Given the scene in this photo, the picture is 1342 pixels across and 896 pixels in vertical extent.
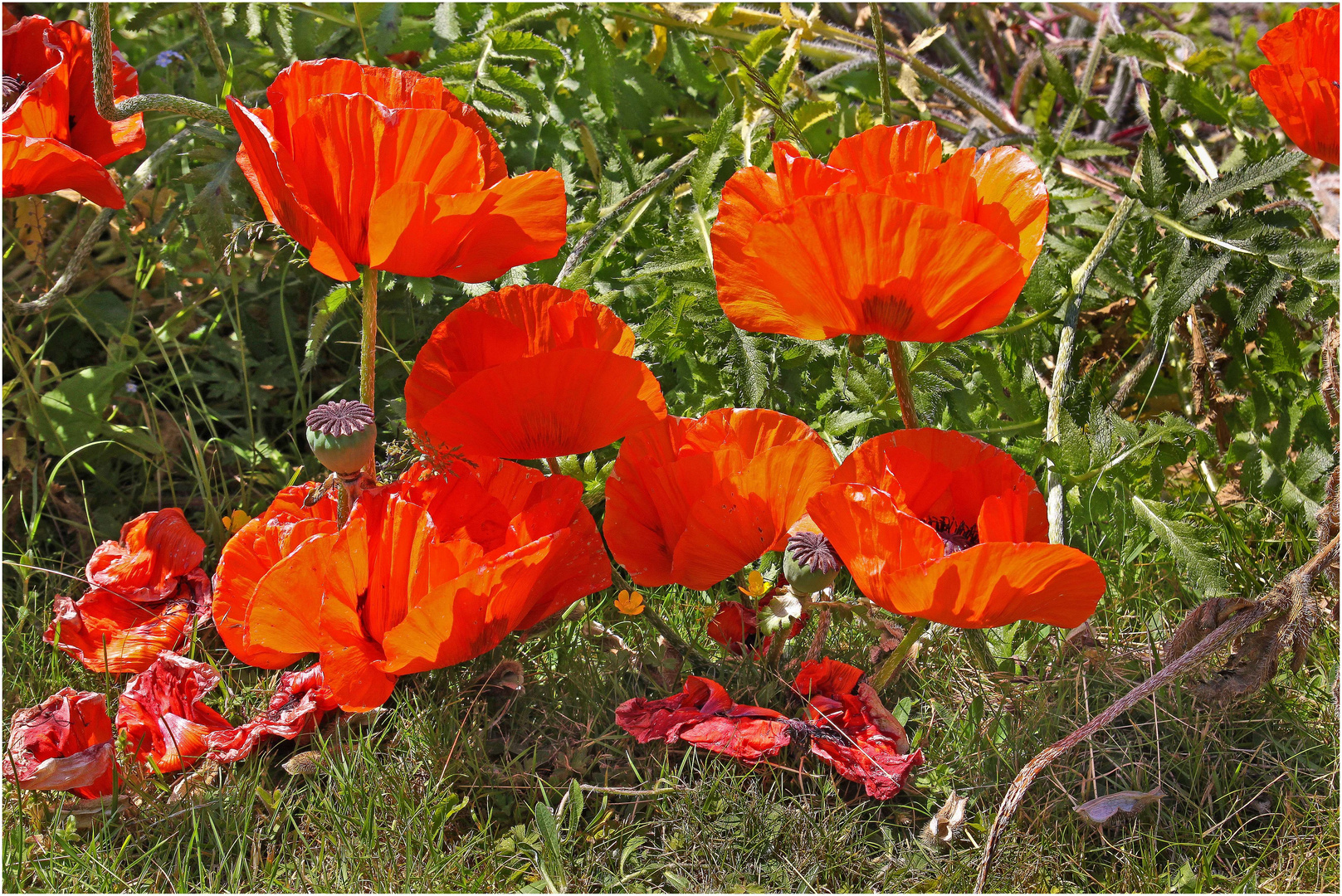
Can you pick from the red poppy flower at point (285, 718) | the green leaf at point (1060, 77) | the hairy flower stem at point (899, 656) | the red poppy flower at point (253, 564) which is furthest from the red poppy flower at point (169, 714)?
the green leaf at point (1060, 77)

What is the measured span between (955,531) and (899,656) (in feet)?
0.75

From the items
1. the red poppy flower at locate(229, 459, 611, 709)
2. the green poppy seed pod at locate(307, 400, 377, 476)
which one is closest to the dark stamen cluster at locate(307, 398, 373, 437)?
the green poppy seed pod at locate(307, 400, 377, 476)

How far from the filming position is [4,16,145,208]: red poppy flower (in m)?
1.45

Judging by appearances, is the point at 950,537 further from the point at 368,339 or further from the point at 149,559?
the point at 149,559

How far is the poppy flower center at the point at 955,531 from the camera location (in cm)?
130

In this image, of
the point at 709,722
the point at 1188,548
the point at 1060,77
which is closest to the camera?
the point at 709,722

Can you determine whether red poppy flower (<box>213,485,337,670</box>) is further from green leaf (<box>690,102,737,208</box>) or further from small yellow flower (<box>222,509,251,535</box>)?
green leaf (<box>690,102,737,208</box>)

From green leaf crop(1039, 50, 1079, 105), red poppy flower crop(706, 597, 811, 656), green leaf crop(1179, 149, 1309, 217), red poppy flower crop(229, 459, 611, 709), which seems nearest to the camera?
red poppy flower crop(229, 459, 611, 709)

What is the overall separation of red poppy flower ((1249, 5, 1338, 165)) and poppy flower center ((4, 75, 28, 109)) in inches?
70.7

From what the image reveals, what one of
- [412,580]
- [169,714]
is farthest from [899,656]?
[169,714]

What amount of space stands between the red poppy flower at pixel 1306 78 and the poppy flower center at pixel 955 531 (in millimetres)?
786

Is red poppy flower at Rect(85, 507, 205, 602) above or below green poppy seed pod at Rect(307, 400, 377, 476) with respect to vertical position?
below

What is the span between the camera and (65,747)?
1462 mm

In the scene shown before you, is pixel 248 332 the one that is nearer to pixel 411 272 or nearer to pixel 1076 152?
pixel 411 272
